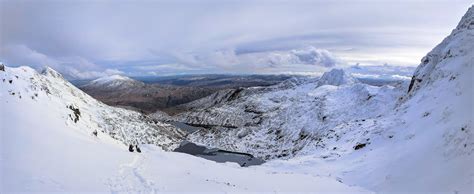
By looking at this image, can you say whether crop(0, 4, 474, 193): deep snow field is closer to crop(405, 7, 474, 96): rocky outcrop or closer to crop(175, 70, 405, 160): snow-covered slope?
crop(405, 7, 474, 96): rocky outcrop

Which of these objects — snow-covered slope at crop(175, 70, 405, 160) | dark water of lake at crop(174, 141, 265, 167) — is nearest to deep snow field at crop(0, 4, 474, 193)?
snow-covered slope at crop(175, 70, 405, 160)

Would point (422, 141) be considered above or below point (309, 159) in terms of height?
above

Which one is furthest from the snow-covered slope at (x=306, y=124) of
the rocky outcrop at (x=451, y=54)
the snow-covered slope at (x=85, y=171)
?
the snow-covered slope at (x=85, y=171)

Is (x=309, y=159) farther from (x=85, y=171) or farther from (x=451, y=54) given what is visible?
(x=85, y=171)

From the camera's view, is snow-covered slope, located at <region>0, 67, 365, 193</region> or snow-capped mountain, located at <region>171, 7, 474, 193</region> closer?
snow-covered slope, located at <region>0, 67, 365, 193</region>

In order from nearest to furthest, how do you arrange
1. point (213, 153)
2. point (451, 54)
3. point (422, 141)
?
point (422, 141)
point (451, 54)
point (213, 153)

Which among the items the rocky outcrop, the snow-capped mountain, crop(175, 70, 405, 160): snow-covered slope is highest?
the rocky outcrop

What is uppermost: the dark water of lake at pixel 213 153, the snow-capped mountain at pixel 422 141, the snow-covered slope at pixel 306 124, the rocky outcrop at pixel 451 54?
the rocky outcrop at pixel 451 54

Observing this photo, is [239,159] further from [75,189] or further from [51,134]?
[75,189]

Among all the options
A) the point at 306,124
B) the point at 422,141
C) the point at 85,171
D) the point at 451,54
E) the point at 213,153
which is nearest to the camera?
the point at 85,171

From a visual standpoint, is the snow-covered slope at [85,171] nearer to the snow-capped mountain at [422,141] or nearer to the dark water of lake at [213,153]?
the snow-capped mountain at [422,141]

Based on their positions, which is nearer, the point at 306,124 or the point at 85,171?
the point at 85,171

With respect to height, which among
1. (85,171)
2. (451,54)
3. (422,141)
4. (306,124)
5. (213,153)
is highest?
(451,54)

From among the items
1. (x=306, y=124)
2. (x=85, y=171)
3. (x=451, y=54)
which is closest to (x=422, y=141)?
(x=451, y=54)
